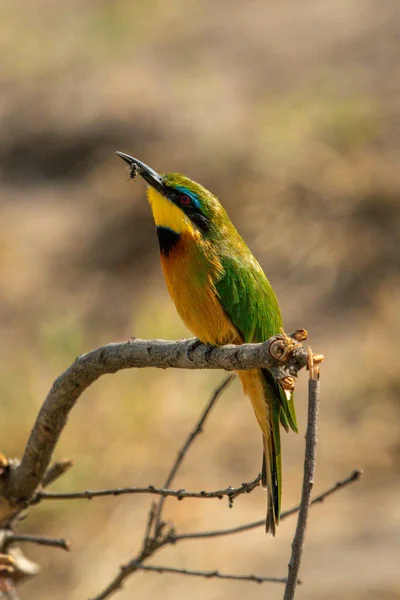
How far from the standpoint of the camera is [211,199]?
2.93 m

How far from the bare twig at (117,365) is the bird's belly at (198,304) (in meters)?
0.26

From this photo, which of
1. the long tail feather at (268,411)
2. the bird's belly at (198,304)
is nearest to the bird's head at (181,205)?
the bird's belly at (198,304)

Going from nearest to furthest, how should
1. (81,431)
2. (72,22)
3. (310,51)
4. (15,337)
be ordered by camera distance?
(81,431) → (15,337) → (310,51) → (72,22)

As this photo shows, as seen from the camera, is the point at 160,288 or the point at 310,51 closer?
the point at 160,288

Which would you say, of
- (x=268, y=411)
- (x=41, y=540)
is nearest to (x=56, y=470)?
(x=41, y=540)

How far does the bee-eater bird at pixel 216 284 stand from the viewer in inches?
106

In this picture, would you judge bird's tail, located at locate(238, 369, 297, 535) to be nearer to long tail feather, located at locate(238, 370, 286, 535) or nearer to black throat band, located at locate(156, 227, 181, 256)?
long tail feather, located at locate(238, 370, 286, 535)

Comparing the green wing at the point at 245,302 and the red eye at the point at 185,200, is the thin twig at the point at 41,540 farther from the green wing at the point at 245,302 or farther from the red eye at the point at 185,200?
the red eye at the point at 185,200

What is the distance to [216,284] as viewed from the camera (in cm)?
281

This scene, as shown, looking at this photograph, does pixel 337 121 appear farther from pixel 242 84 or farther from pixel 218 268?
pixel 218 268

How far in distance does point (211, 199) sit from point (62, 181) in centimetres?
537

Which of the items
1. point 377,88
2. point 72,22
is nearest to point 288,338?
point 377,88

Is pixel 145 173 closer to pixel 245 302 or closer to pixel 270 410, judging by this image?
pixel 245 302

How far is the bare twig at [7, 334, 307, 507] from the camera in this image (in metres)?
1.63
